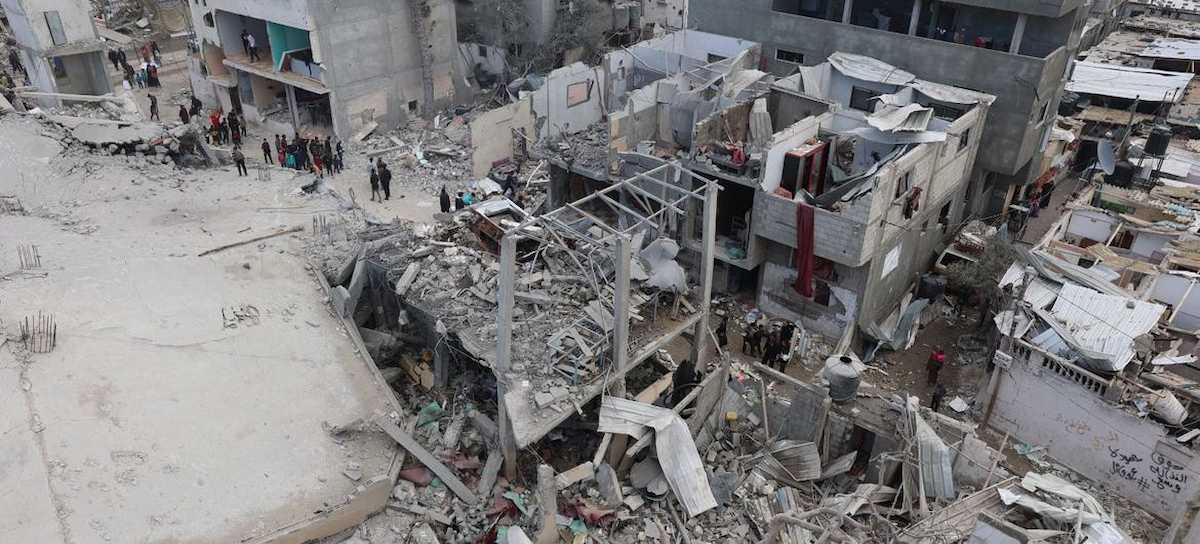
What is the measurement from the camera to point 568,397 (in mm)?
12844

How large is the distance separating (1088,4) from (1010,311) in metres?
13.0

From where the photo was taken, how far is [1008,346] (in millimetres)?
16391

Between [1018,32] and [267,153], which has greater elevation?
[1018,32]

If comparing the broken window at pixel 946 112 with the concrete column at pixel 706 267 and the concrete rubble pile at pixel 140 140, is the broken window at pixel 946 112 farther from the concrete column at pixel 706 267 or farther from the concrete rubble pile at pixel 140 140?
the concrete rubble pile at pixel 140 140

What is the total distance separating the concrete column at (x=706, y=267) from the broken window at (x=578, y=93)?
1494cm

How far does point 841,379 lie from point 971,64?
1350 centimetres

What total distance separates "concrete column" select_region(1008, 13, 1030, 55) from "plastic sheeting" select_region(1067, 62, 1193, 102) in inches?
392

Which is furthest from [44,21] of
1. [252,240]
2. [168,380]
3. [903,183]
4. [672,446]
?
[903,183]

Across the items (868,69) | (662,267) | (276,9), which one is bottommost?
(662,267)

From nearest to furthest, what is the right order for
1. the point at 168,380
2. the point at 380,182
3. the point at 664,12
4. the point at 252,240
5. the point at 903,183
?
1. the point at 168,380
2. the point at 252,240
3. the point at 903,183
4. the point at 380,182
5. the point at 664,12

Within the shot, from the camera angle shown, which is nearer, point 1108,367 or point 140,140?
point 1108,367

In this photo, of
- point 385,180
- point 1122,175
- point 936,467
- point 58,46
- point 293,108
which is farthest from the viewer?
point 293,108

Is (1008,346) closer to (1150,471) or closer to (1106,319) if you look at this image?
(1106,319)

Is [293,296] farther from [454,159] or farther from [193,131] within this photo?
[454,159]
